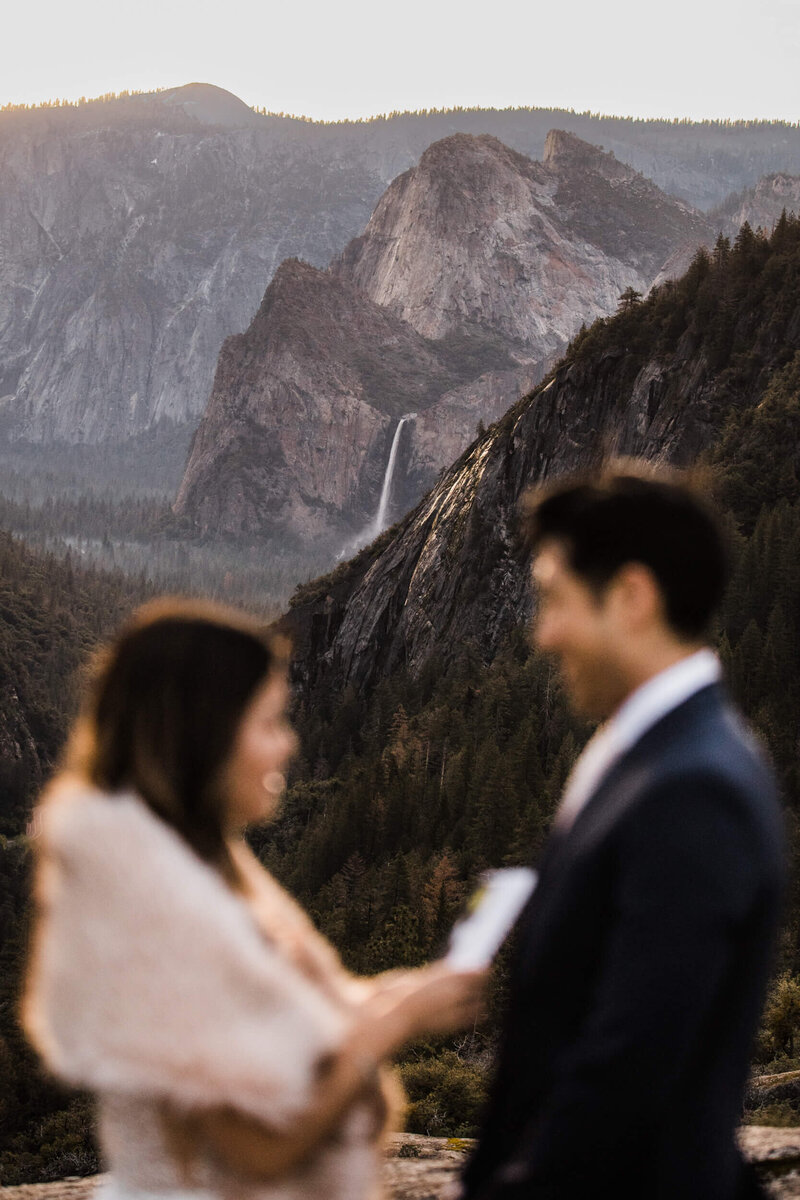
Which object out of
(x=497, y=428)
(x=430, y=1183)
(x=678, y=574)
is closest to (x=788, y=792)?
(x=430, y=1183)

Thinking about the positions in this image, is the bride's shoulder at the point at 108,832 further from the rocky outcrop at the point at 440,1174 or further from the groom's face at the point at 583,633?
the rocky outcrop at the point at 440,1174

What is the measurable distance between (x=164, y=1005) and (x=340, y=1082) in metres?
0.54

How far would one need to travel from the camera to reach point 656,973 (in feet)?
9.68

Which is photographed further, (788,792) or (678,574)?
(788,792)

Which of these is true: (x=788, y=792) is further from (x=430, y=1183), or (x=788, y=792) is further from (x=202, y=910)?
(x=202, y=910)

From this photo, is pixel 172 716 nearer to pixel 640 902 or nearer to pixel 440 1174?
pixel 640 902

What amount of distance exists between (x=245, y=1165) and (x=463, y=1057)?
28373 mm

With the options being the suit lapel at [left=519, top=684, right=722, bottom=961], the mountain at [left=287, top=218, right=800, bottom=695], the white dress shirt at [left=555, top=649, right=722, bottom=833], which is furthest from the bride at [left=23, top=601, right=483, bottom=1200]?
the mountain at [left=287, top=218, right=800, bottom=695]

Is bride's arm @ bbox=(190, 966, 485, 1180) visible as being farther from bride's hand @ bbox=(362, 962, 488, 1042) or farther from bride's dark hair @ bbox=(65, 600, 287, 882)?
bride's dark hair @ bbox=(65, 600, 287, 882)

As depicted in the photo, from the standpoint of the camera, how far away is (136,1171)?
140 inches

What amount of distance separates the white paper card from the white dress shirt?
0.27m

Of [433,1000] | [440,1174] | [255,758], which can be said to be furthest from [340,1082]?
[440,1174]

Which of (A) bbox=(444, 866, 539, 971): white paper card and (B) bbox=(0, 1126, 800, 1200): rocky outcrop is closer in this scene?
(A) bbox=(444, 866, 539, 971): white paper card

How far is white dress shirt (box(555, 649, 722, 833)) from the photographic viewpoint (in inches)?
133
